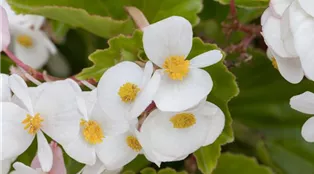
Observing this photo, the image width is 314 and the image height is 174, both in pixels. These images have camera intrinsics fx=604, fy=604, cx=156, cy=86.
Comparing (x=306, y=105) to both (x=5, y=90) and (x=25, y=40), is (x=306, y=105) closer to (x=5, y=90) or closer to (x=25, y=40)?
(x=5, y=90)

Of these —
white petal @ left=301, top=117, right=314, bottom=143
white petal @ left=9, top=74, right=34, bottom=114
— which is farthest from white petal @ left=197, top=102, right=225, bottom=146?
white petal @ left=9, top=74, right=34, bottom=114

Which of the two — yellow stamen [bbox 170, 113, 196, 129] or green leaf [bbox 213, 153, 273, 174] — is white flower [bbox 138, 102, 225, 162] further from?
green leaf [bbox 213, 153, 273, 174]

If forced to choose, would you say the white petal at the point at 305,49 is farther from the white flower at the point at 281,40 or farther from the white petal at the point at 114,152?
the white petal at the point at 114,152

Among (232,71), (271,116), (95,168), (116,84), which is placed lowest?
(271,116)

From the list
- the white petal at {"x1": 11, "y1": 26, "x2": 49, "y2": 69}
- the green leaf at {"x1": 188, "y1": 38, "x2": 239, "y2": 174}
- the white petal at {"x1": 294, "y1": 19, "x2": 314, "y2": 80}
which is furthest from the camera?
the white petal at {"x1": 11, "y1": 26, "x2": 49, "y2": 69}

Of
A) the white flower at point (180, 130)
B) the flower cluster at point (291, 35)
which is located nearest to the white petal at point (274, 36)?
the flower cluster at point (291, 35)

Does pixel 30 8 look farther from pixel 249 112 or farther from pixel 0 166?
pixel 249 112

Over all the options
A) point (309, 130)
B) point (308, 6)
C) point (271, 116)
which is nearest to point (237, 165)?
point (271, 116)
